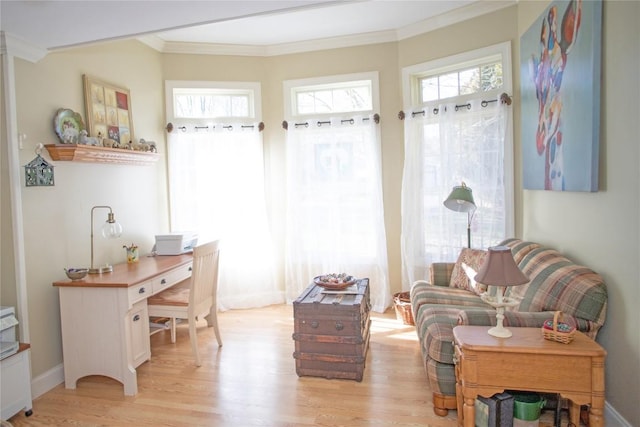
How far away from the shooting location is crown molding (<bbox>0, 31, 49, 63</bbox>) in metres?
2.59

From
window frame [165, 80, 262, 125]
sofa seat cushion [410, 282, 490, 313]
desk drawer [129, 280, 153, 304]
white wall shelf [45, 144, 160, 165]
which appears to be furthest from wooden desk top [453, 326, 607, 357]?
window frame [165, 80, 262, 125]

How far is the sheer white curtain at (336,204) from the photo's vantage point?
434cm

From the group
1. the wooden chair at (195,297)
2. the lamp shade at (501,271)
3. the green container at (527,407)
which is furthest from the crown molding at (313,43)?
the green container at (527,407)

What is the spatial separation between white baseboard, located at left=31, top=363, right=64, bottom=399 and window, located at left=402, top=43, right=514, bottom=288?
118 inches

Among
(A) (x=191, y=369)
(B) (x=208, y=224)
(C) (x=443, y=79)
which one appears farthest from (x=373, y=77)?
(A) (x=191, y=369)

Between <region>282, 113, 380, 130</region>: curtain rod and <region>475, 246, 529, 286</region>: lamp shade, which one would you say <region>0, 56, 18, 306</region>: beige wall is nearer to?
<region>282, 113, 380, 130</region>: curtain rod

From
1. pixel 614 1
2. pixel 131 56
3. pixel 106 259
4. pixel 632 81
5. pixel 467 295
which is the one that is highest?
pixel 131 56

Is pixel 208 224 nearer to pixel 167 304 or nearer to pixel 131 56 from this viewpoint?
pixel 167 304

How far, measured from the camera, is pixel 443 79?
162 inches

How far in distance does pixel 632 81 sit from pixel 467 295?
6.03 feet

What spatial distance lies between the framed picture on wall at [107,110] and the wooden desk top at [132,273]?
1072 millimetres

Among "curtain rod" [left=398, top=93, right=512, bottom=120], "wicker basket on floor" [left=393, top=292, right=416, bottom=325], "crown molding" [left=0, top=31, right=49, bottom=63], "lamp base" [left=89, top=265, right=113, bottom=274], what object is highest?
"crown molding" [left=0, top=31, right=49, bottom=63]

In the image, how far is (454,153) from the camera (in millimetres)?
3893

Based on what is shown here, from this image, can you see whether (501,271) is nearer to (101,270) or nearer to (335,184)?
(335,184)
